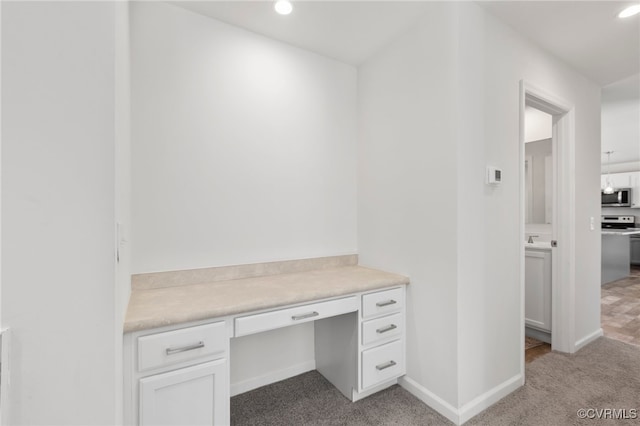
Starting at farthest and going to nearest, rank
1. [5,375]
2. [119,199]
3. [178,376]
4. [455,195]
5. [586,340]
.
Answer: [586,340]
[455,195]
[178,376]
[119,199]
[5,375]

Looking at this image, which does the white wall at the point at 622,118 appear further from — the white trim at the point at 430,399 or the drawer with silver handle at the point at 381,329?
the white trim at the point at 430,399

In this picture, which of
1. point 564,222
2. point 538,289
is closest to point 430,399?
point 538,289

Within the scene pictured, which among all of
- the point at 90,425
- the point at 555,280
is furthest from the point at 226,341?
the point at 555,280

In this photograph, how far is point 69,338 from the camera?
0.91 meters

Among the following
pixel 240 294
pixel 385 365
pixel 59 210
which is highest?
pixel 59 210

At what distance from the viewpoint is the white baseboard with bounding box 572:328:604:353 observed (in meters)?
Answer: 2.65

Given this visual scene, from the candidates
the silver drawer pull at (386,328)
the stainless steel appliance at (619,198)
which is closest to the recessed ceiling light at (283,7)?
the silver drawer pull at (386,328)

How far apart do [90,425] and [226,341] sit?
1.89 ft

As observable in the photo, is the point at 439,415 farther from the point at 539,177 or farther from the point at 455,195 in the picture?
the point at 539,177

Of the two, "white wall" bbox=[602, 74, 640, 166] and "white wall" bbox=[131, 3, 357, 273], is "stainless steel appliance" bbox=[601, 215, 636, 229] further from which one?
"white wall" bbox=[131, 3, 357, 273]

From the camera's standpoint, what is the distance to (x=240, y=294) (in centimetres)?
165

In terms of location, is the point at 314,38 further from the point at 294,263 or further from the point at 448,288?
the point at 448,288

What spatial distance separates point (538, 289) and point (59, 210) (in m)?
3.57

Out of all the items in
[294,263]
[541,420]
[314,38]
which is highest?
[314,38]
